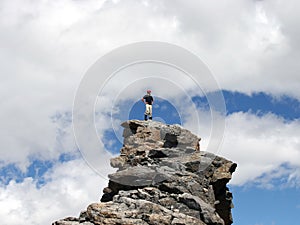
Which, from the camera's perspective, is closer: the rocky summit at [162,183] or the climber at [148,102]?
the rocky summit at [162,183]

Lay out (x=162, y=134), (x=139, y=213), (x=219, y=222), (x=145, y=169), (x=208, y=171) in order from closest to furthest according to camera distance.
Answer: (x=139, y=213)
(x=219, y=222)
(x=145, y=169)
(x=208, y=171)
(x=162, y=134)

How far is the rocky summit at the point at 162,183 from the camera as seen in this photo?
3084 cm

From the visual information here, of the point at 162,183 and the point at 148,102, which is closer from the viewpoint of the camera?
the point at 162,183

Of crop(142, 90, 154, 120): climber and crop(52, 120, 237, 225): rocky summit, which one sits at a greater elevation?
crop(142, 90, 154, 120): climber

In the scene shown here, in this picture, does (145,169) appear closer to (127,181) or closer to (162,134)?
(127,181)

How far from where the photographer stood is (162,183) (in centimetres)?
3528

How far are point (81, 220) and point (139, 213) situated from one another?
4264 mm

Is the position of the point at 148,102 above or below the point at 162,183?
above

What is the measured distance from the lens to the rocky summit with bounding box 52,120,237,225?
30844 mm

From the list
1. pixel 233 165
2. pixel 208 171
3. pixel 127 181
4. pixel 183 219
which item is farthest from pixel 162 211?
pixel 233 165

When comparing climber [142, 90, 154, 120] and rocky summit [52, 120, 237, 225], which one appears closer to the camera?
rocky summit [52, 120, 237, 225]

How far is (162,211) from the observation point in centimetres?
3150

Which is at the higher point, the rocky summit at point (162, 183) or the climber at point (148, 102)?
the climber at point (148, 102)

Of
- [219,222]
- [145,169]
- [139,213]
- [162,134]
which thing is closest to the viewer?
[139,213]
